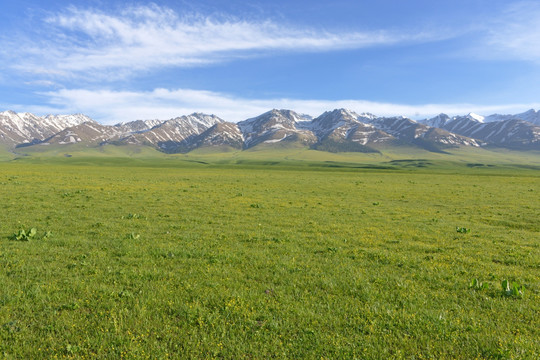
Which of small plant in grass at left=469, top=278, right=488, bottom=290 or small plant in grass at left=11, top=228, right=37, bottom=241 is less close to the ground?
small plant in grass at left=11, top=228, right=37, bottom=241

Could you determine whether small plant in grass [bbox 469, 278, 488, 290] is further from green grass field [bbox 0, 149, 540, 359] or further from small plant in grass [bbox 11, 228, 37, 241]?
small plant in grass [bbox 11, 228, 37, 241]

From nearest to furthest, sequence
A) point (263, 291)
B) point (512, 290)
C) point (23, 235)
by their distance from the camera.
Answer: point (512, 290) → point (263, 291) → point (23, 235)

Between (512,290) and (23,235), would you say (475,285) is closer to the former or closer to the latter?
(512,290)

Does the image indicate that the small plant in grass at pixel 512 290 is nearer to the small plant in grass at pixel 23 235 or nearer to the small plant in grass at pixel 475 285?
the small plant in grass at pixel 475 285

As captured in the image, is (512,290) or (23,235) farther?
(23,235)

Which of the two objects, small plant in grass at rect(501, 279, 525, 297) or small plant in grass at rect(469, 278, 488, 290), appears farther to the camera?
small plant in grass at rect(469, 278, 488, 290)

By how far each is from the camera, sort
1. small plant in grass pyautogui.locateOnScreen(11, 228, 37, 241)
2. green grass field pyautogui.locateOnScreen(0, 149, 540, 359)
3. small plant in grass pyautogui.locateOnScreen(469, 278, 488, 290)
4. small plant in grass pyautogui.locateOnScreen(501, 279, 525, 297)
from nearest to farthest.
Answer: green grass field pyautogui.locateOnScreen(0, 149, 540, 359) < small plant in grass pyautogui.locateOnScreen(501, 279, 525, 297) < small plant in grass pyautogui.locateOnScreen(469, 278, 488, 290) < small plant in grass pyautogui.locateOnScreen(11, 228, 37, 241)

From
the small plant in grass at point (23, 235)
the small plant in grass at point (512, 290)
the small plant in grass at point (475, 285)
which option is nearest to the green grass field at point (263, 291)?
the small plant in grass at point (475, 285)

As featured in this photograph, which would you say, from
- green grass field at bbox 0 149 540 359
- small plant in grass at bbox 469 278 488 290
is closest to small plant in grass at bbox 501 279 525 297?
green grass field at bbox 0 149 540 359

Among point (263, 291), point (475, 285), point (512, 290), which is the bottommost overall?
point (263, 291)

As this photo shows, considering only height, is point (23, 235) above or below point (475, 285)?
above

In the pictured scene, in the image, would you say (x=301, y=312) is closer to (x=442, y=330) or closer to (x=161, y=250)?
(x=442, y=330)

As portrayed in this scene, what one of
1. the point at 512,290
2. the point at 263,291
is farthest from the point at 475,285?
the point at 263,291

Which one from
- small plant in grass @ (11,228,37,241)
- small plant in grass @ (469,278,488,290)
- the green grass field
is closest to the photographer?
the green grass field
